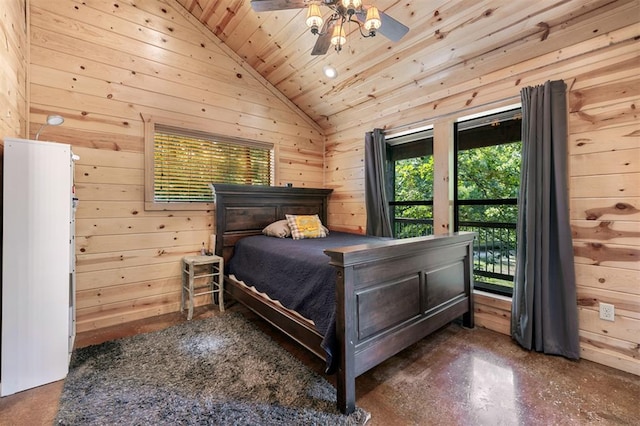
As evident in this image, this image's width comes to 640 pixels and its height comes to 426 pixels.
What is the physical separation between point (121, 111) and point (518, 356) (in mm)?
4036

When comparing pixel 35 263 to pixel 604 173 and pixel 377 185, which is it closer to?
pixel 377 185

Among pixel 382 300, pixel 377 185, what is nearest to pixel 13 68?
pixel 382 300

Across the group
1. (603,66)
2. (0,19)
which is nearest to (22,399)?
(0,19)

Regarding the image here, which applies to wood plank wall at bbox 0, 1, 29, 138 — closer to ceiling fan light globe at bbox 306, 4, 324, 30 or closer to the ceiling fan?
the ceiling fan

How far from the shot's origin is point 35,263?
179 centimetres

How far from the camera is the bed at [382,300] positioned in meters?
1.55

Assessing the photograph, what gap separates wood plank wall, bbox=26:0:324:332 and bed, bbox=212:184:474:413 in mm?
823

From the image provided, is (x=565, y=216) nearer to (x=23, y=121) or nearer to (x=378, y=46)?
(x=378, y=46)

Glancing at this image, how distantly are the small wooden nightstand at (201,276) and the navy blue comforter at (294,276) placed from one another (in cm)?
18

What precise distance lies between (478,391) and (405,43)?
2796 millimetres

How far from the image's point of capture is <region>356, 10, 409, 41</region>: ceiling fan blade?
186 centimetres

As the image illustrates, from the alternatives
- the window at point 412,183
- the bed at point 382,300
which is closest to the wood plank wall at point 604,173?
the bed at point 382,300

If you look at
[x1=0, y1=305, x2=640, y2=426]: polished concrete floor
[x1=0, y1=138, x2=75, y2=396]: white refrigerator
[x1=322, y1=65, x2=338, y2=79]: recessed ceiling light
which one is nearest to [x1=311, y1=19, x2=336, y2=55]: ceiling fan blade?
[x1=322, y1=65, x2=338, y2=79]: recessed ceiling light

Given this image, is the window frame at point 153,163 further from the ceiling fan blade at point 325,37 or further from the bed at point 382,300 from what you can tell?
the ceiling fan blade at point 325,37
